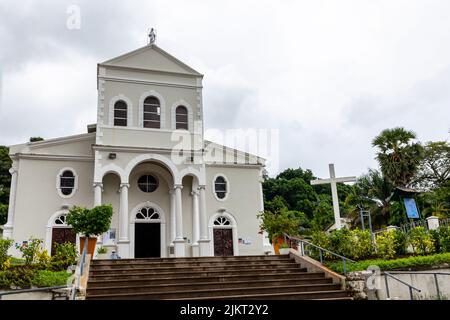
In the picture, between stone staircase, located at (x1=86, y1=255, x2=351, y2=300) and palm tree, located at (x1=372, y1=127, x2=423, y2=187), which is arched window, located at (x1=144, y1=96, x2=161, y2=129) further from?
palm tree, located at (x1=372, y1=127, x2=423, y2=187)

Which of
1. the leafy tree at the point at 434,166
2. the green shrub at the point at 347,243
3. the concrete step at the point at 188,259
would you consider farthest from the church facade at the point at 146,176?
the leafy tree at the point at 434,166

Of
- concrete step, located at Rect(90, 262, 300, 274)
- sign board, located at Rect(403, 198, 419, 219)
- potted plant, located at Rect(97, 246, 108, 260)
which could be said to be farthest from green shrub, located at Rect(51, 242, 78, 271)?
sign board, located at Rect(403, 198, 419, 219)

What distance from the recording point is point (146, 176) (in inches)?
801

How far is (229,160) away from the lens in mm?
21859

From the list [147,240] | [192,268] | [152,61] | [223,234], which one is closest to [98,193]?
[147,240]

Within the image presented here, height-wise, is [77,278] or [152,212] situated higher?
[152,212]

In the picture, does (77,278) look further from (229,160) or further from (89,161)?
(229,160)

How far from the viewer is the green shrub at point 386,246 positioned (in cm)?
1355
